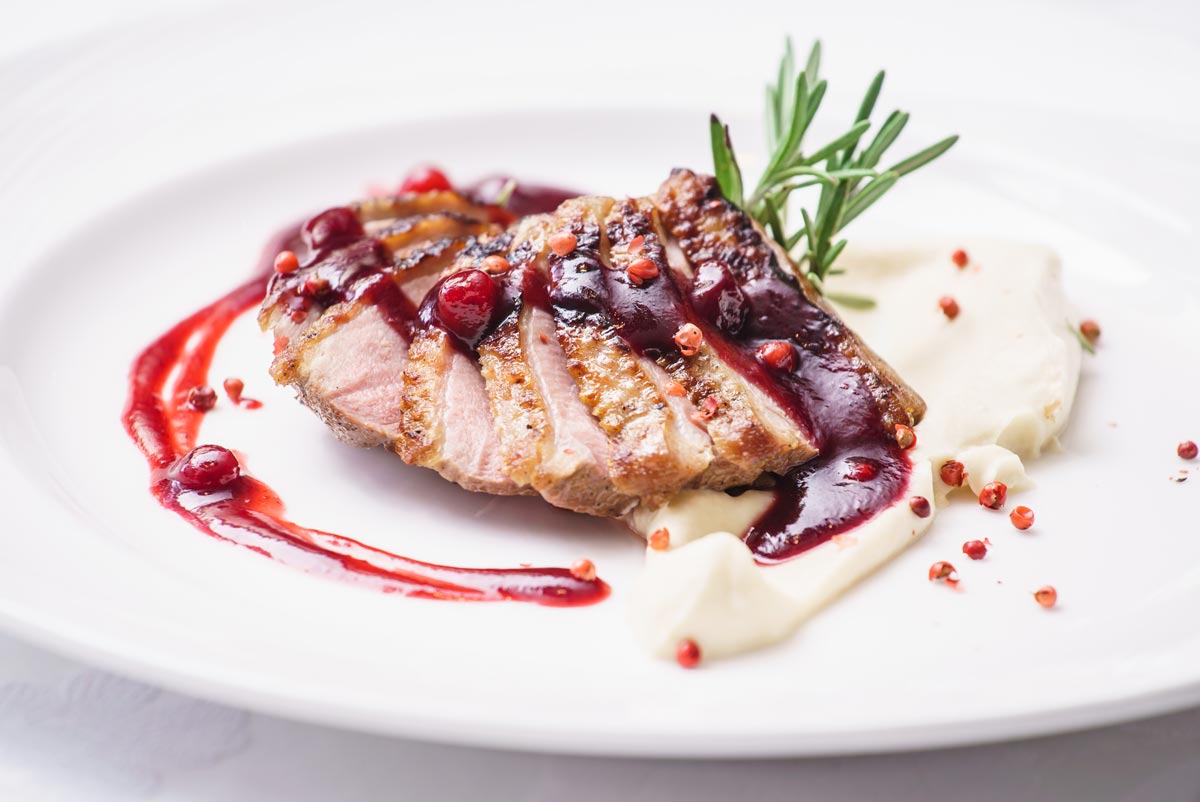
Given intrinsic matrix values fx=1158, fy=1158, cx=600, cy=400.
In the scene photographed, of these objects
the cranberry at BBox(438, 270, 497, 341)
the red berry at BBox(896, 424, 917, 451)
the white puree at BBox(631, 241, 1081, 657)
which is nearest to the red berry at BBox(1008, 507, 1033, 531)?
the white puree at BBox(631, 241, 1081, 657)

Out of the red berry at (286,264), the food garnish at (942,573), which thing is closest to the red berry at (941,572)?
the food garnish at (942,573)

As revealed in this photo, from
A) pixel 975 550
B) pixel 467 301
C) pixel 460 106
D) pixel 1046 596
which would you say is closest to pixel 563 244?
pixel 467 301

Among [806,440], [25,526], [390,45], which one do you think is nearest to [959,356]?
[806,440]

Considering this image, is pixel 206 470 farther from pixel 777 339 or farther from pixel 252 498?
pixel 777 339

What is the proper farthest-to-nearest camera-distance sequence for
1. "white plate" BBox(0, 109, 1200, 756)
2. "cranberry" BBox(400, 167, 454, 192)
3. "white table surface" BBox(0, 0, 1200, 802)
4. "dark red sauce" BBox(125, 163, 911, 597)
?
"cranberry" BBox(400, 167, 454, 192) → "dark red sauce" BBox(125, 163, 911, 597) → "white table surface" BBox(0, 0, 1200, 802) → "white plate" BBox(0, 109, 1200, 756)

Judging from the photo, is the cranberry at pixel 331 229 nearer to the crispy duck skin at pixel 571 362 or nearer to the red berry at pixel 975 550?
the crispy duck skin at pixel 571 362

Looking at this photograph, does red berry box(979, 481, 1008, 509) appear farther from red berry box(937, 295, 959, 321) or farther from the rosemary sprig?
the rosemary sprig
